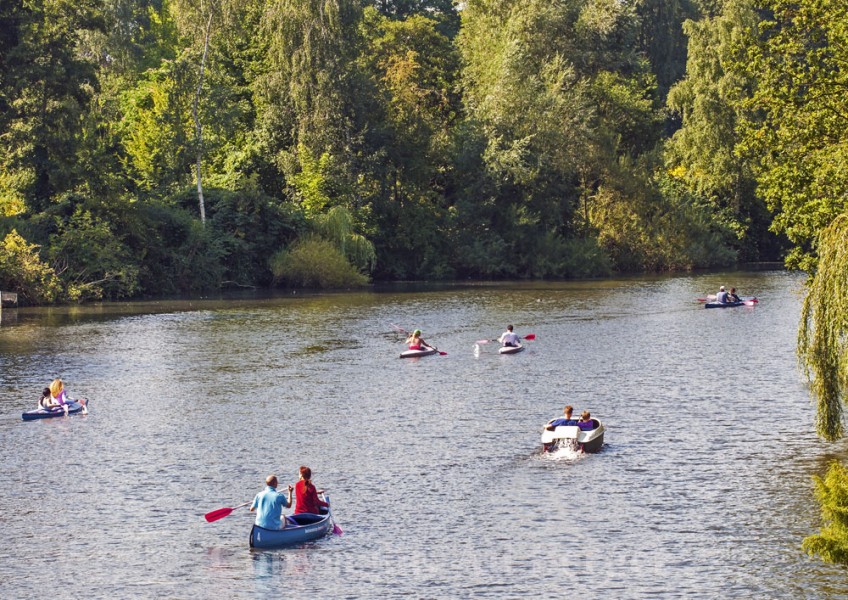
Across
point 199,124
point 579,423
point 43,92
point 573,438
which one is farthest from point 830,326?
point 199,124

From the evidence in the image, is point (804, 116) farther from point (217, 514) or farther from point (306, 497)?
point (217, 514)

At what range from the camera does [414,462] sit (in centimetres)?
3547

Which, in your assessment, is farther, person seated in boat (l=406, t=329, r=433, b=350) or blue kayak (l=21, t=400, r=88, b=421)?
person seated in boat (l=406, t=329, r=433, b=350)

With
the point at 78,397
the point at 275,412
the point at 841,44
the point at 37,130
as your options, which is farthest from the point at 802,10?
the point at 37,130

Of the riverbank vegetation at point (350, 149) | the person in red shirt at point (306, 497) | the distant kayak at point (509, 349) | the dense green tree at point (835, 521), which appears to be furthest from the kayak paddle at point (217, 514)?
the riverbank vegetation at point (350, 149)

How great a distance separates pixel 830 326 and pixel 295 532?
1286 centimetres

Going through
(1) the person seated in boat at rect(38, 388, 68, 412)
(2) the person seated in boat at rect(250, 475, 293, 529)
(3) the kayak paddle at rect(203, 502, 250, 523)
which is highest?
(1) the person seated in boat at rect(38, 388, 68, 412)

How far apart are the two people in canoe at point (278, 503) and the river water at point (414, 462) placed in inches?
28.6

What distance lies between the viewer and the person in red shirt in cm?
2864

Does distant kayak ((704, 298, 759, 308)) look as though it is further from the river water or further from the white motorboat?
the white motorboat

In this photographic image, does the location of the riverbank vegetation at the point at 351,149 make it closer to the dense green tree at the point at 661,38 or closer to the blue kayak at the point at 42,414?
the dense green tree at the point at 661,38

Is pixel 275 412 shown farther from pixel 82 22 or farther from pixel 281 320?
pixel 82 22

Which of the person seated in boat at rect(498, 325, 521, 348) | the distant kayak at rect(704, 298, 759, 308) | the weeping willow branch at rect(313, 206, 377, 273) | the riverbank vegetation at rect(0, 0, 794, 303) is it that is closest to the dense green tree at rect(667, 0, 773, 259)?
the riverbank vegetation at rect(0, 0, 794, 303)

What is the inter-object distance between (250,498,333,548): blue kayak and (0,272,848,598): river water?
31 centimetres
